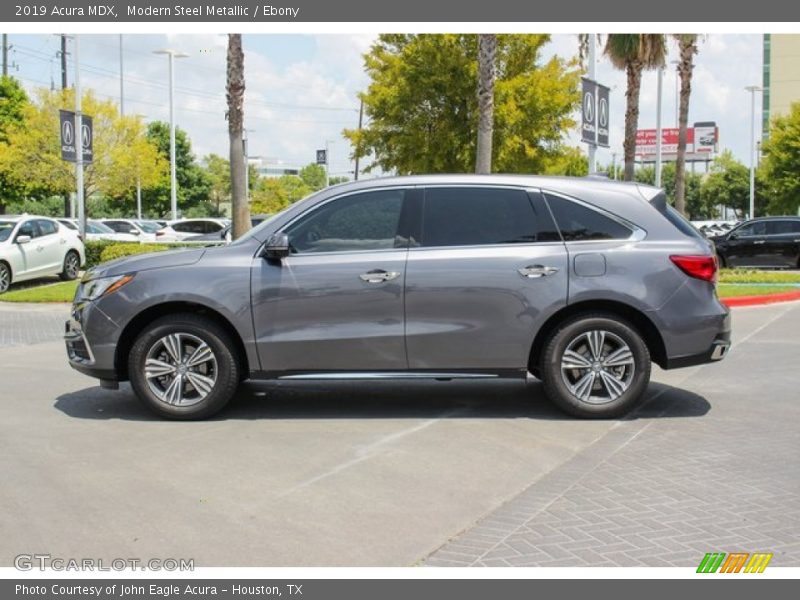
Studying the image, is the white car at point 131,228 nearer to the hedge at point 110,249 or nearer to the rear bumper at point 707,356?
the hedge at point 110,249

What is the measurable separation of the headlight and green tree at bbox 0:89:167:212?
3634 centimetres

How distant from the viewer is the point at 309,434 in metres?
7.13

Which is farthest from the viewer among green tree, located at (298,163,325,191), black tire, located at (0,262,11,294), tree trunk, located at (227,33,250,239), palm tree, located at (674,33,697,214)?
green tree, located at (298,163,325,191)

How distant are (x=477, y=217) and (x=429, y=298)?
77 centimetres

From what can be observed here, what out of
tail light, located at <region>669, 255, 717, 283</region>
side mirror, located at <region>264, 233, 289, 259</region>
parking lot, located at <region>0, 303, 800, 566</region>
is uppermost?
side mirror, located at <region>264, 233, 289, 259</region>

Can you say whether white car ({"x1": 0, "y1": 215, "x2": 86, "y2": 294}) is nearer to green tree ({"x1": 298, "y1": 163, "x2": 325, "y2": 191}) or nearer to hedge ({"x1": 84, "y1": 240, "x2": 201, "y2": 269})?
hedge ({"x1": 84, "y1": 240, "x2": 201, "y2": 269})

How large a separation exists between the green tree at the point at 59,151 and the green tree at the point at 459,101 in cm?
1680

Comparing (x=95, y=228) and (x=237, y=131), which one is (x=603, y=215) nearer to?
(x=237, y=131)

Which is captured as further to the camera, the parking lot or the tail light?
the tail light

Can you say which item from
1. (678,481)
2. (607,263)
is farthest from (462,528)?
(607,263)

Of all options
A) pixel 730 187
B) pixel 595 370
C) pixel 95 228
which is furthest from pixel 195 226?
A: pixel 730 187

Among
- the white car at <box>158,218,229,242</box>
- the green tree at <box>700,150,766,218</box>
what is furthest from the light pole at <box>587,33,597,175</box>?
the green tree at <box>700,150,766,218</box>

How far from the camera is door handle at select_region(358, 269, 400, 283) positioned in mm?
7257

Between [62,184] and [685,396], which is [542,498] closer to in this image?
[685,396]
